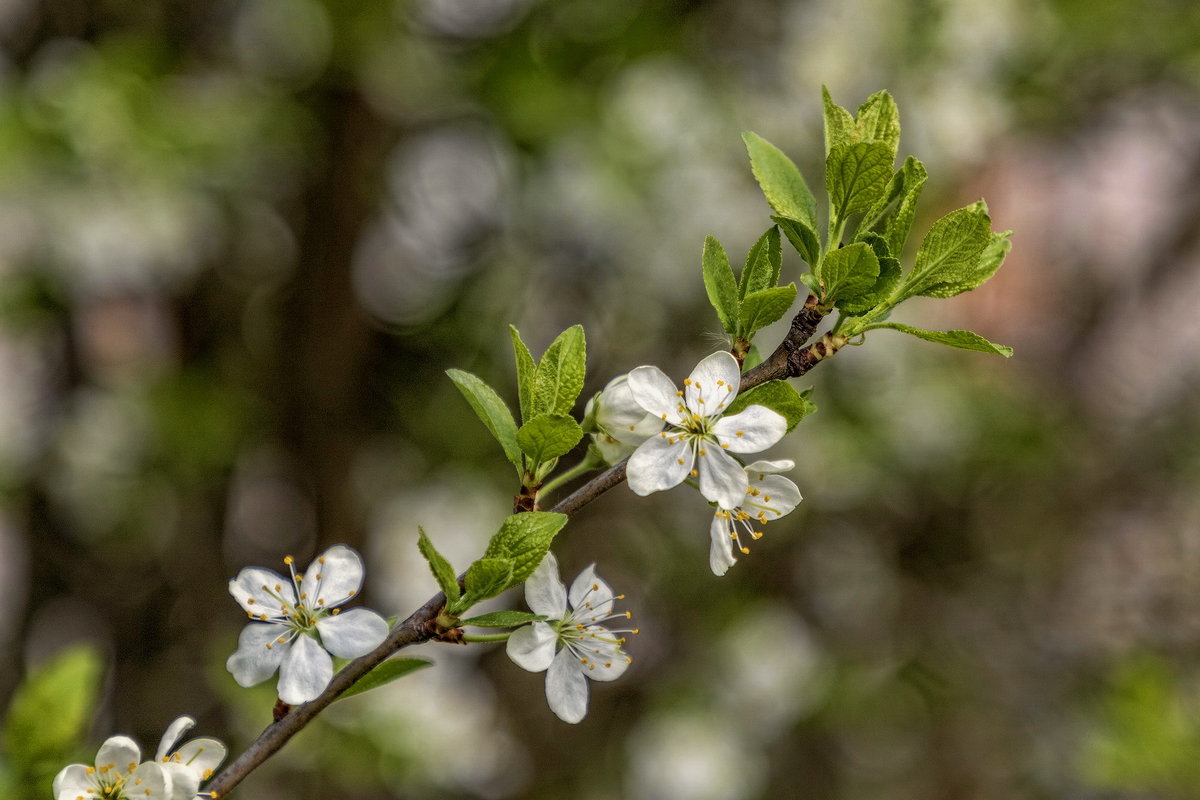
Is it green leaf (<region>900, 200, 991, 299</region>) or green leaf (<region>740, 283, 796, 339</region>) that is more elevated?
green leaf (<region>900, 200, 991, 299</region>)

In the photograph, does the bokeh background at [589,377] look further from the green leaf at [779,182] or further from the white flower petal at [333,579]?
the green leaf at [779,182]

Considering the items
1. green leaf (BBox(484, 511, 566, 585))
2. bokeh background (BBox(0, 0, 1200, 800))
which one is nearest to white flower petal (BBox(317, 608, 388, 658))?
green leaf (BBox(484, 511, 566, 585))

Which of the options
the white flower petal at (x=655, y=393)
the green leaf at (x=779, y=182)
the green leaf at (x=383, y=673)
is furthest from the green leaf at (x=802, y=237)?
the green leaf at (x=383, y=673)

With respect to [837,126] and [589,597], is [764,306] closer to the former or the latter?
[837,126]

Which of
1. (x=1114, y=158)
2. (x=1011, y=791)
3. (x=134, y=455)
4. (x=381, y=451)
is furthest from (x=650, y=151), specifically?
(x=1011, y=791)

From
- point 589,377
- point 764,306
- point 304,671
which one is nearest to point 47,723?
point 304,671

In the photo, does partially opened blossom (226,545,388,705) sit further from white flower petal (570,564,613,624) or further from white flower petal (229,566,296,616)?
white flower petal (570,564,613,624)
